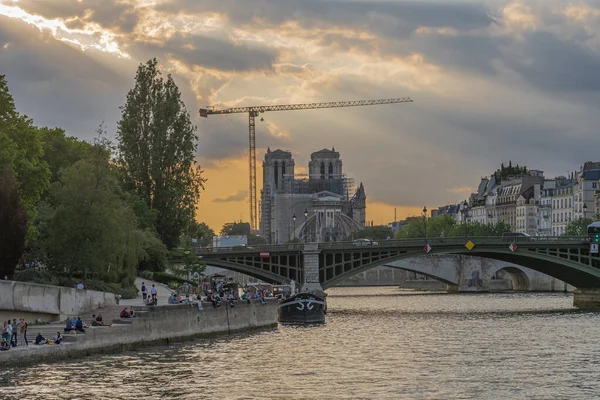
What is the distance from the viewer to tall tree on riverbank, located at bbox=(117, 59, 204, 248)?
327 feet

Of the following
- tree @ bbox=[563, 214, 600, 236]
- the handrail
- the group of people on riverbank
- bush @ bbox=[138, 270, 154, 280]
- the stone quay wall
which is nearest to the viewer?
the group of people on riverbank

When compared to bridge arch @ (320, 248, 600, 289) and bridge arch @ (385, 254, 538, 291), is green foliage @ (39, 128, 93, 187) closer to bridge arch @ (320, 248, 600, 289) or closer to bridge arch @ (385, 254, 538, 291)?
bridge arch @ (320, 248, 600, 289)

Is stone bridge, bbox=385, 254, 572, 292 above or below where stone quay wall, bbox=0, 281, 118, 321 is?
above

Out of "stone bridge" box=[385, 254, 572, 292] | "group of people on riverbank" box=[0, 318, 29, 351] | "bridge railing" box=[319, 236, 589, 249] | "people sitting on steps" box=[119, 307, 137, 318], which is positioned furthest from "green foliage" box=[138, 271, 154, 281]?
"stone bridge" box=[385, 254, 572, 292]

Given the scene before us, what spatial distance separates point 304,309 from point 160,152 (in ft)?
60.0

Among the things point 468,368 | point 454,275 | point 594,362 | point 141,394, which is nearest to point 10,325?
point 141,394

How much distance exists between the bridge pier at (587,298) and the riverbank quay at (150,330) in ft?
135

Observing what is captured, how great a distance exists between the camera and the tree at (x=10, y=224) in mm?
68500

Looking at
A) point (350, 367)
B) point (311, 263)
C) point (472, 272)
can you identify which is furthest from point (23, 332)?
point (472, 272)

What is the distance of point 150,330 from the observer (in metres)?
65.2

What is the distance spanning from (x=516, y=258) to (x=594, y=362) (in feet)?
198

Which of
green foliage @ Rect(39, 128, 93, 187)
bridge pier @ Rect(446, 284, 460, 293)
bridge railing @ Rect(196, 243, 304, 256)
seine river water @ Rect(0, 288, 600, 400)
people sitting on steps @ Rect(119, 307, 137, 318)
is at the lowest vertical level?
seine river water @ Rect(0, 288, 600, 400)

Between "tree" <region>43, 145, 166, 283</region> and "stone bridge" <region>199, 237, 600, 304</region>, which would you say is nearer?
"tree" <region>43, 145, 166, 283</region>

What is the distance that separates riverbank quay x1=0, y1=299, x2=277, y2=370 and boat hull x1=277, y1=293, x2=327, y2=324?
16.0ft
